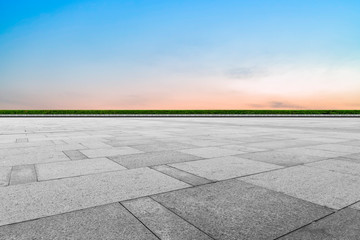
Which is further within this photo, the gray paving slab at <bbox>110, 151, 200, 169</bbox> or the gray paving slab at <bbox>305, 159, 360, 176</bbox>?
the gray paving slab at <bbox>110, 151, 200, 169</bbox>

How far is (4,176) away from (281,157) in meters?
5.77

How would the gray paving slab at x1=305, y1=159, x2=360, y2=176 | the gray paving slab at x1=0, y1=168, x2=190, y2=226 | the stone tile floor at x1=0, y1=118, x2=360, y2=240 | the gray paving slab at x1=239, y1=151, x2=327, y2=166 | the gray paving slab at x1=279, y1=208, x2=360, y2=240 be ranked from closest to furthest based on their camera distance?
1. the gray paving slab at x1=279, y1=208, x2=360, y2=240
2. the stone tile floor at x1=0, y1=118, x2=360, y2=240
3. the gray paving slab at x1=0, y1=168, x2=190, y2=226
4. the gray paving slab at x1=305, y1=159, x2=360, y2=176
5. the gray paving slab at x1=239, y1=151, x2=327, y2=166

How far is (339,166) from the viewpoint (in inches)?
210

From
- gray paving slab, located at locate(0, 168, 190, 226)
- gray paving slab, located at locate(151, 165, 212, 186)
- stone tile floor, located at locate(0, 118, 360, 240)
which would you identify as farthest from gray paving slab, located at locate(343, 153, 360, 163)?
gray paving slab, located at locate(0, 168, 190, 226)

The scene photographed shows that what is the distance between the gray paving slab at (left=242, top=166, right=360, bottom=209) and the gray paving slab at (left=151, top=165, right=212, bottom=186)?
2.55 feet

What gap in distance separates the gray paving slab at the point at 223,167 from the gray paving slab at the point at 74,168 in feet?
4.52

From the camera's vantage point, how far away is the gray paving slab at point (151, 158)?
5539mm

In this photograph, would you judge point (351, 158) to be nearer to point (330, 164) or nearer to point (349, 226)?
point (330, 164)

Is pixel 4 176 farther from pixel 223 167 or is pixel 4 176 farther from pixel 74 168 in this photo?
pixel 223 167

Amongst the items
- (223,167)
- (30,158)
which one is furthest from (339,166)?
(30,158)

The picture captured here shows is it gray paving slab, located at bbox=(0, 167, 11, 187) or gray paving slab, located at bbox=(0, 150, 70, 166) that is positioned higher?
gray paving slab, located at bbox=(0, 150, 70, 166)

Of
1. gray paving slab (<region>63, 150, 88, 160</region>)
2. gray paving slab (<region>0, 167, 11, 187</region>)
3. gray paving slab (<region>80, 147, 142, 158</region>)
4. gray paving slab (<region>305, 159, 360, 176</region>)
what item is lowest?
gray paving slab (<region>0, 167, 11, 187</region>)

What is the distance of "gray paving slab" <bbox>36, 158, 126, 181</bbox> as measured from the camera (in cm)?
468

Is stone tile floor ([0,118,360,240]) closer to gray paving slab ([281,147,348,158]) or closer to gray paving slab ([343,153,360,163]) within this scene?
gray paving slab ([343,153,360,163])
